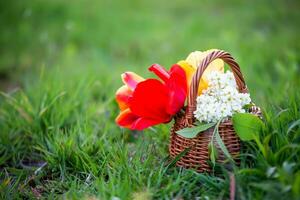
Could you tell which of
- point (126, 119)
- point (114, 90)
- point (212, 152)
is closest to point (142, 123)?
point (126, 119)

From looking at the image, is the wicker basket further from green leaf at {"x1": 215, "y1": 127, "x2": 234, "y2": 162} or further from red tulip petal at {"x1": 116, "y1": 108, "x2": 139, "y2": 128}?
red tulip petal at {"x1": 116, "y1": 108, "x2": 139, "y2": 128}

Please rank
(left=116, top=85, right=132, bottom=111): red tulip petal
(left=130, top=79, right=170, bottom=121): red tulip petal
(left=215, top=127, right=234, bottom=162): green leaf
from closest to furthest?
(left=215, top=127, right=234, bottom=162): green leaf < (left=130, top=79, right=170, bottom=121): red tulip petal < (left=116, top=85, right=132, bottom=111): red tulip petal

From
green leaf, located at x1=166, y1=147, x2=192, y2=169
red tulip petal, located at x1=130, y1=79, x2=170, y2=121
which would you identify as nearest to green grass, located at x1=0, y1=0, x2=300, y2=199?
green leaf, located at x1=166, y1=147, x2=192, y2=169

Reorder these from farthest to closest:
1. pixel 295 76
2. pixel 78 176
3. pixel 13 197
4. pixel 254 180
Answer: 1. pixel 295 76
2. pixel 78 176
3. pixel 13 197
4. pixel 254 180

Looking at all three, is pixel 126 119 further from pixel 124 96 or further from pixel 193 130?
pixel 193 130

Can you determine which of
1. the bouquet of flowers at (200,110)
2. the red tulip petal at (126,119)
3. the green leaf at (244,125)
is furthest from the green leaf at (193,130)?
the red tulip petal at (126,119)

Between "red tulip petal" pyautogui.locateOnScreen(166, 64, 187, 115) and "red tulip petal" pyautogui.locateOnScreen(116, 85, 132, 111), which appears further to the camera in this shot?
"red tulip petal" pyautogui.locateOnScreen(116, 85, 132, 111)

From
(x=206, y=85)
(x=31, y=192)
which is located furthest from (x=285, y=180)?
(x=31, y=192)

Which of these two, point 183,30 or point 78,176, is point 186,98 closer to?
point 78,176

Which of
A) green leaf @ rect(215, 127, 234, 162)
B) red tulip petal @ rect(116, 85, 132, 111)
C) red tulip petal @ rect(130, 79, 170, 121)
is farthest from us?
red tulip petal @ rect(116, 85, 132, 111)
